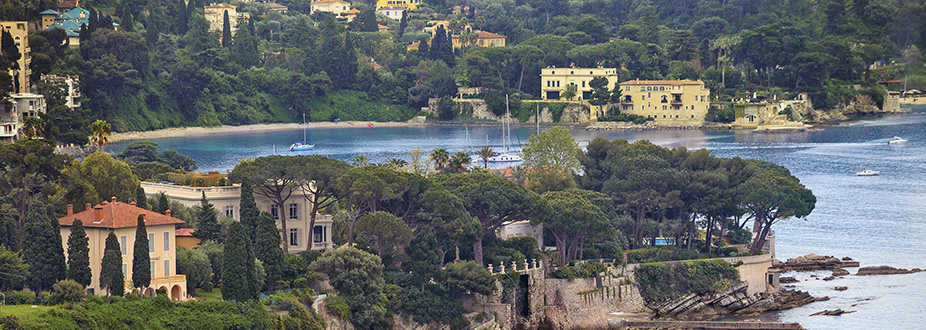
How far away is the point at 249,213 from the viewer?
185 ft

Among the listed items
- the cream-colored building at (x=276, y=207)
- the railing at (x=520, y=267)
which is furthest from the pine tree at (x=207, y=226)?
the railing at (x=520, y=267)

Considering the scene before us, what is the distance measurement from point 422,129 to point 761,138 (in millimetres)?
41041

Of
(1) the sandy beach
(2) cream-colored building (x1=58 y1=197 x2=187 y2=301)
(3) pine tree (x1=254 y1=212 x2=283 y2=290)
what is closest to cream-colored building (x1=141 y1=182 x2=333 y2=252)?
(3) pine tree (x1=254 y1=212 x2=283 y2=290)

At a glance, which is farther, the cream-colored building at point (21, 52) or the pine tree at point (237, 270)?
the cream-colored building at point (21, 52)

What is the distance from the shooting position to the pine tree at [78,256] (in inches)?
1954

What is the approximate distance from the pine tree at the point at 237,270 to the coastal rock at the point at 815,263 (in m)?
35.8

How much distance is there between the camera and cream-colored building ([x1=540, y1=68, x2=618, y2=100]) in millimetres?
177375

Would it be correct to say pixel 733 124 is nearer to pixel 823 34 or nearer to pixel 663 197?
pixel 823 34

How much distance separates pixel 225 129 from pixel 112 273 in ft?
388

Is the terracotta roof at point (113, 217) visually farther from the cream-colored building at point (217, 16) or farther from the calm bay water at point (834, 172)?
the cream-colored building at point (217, 16)

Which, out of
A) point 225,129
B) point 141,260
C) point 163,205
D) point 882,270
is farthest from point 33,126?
point 225,129

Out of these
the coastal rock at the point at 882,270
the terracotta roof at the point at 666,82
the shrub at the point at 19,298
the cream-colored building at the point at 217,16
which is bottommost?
the coastal rock at the point at 882,270

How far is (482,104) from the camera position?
184 m

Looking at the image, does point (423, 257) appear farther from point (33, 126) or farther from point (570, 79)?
point (570, 79)
